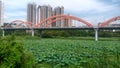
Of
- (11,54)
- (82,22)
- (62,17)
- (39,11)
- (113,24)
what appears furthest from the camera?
(39,11)

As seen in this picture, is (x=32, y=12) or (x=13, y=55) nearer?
(x=13, y=55)

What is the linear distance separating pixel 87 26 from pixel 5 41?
71.6 m

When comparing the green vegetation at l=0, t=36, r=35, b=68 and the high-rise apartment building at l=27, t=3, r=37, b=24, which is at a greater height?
the high-rise apartment building at l=27, t=3, r=37, b=24

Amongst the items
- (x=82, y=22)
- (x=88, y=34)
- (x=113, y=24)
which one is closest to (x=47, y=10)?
(x=88, y=34)

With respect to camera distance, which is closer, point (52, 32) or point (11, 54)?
point (11, 54)

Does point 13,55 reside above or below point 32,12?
below

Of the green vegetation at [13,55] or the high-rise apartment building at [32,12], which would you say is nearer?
the green vegetation at [13,55]

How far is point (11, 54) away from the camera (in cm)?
458

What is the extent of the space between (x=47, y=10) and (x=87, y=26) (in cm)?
6194

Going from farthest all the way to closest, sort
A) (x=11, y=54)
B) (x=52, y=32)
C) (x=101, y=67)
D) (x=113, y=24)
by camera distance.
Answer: (x=52, y=32) < (x=113, y=24) < (x=101, y=67) < (x=11, y=54)

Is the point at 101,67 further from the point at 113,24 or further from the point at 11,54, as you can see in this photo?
the point at 113,24

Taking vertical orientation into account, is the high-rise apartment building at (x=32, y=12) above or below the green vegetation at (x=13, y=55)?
above

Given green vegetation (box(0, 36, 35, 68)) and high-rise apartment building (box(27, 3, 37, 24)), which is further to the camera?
high-rise apartment building (box(27, 3, 37, 24))

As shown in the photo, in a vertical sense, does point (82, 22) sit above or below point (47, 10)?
below
